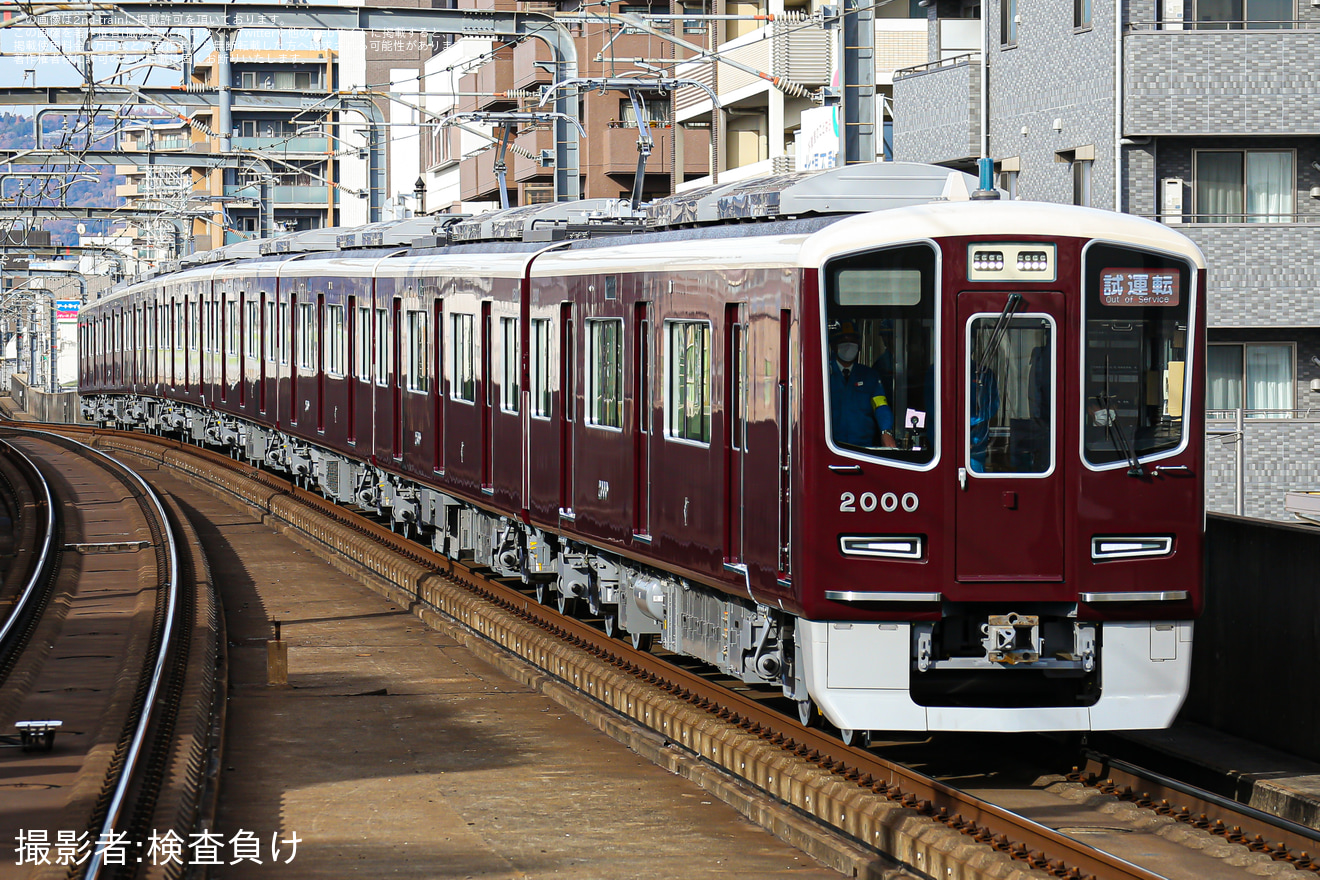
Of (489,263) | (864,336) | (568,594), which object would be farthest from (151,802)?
(489,263)

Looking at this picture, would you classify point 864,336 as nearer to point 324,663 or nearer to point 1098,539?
point 1098,539

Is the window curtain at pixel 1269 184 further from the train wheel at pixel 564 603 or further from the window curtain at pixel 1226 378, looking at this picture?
the train wheel at pixel 564 603

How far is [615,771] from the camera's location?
1093 centimetres

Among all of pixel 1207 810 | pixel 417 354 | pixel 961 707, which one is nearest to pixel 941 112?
pixel 417 354

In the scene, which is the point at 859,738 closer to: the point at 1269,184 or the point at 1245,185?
the point at 1245,185

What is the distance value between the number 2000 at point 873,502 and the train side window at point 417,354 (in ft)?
33.8

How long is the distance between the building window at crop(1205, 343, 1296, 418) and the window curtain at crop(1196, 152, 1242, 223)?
1.46 metres

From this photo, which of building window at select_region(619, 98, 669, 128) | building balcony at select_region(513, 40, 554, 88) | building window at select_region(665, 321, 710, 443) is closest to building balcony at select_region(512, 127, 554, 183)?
building balcony at select_region(513, 40, 554, 88)

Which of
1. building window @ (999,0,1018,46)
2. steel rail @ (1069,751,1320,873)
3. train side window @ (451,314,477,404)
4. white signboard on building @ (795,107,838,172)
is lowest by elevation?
steel rail @ (1069,751,1320,873)

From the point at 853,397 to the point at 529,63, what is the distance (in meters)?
44.1

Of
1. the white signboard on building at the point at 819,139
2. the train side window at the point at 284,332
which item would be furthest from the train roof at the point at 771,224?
the train side window at the point at 284,332

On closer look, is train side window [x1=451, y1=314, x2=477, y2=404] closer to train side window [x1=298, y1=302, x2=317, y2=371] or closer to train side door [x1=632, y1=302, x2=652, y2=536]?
train side door [x1=632, y1=302, x2=652, y2=536]

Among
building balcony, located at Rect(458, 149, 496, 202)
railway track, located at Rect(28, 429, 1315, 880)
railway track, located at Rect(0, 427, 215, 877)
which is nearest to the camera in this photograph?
railway track, located at Rect(28, 429, 1315, 880)

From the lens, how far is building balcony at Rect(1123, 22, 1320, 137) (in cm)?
2214
